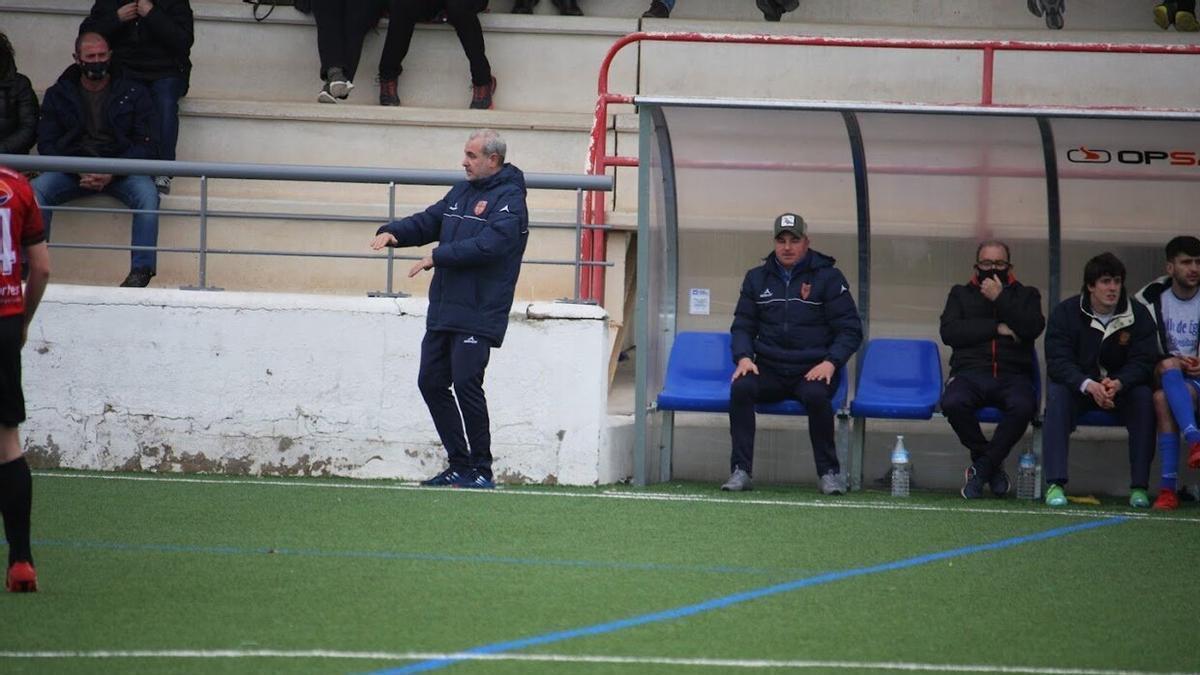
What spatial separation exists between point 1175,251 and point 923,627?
17.3 ft

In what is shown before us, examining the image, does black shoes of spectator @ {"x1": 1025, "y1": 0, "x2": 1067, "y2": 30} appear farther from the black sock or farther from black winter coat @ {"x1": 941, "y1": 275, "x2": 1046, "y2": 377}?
the black sock

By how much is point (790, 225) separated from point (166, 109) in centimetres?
529

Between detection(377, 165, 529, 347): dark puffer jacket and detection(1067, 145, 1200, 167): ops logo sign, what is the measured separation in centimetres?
360

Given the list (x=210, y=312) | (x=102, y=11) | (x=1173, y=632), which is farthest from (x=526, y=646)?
(x=102, y=11)

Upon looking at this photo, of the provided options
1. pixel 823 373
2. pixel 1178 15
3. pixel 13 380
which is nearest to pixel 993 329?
pixel 823 373

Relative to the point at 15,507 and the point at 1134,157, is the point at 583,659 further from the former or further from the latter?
the point at 1134,157

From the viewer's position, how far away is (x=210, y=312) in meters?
10.7

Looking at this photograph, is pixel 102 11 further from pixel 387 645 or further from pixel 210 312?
pixel 387 645

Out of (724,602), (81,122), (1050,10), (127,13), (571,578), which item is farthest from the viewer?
(1050,10)

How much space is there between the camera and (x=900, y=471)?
35.1ft

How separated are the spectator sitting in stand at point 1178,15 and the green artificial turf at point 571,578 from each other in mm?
6147

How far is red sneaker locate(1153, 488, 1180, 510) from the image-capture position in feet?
32.9

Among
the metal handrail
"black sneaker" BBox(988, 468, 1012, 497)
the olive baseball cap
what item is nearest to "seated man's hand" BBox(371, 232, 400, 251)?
the metal handrail

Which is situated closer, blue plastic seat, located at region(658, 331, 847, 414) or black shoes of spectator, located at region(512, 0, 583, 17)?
blue plastic seat, located at region(658, 331, 847, 414)
